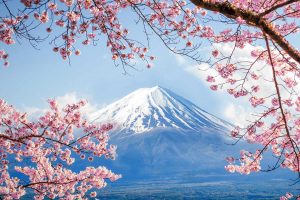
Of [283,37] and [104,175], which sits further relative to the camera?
[104,175]

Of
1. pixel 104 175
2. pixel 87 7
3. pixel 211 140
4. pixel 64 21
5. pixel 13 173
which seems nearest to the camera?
pixel 87 7

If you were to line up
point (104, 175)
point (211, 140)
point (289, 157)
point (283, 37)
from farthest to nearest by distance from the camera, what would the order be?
point (211, 140) → point (104, 175) → point (289, 157) → point (283, 37)

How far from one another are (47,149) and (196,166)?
169 metres

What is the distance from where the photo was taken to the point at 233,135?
19.2ft

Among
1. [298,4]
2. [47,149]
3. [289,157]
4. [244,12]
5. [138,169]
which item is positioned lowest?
[289,157]

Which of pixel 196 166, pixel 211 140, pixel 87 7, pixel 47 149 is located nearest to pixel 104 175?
pixel 47 149

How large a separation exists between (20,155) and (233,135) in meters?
4.63

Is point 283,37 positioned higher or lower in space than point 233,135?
higher

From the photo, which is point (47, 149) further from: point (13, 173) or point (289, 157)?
point (13, 173)

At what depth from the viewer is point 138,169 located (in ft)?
575

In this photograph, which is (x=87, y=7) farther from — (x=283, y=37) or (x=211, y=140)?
(x=211, y=140)

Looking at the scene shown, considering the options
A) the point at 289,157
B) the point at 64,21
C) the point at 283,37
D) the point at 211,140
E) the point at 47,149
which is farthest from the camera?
the point at 211,140

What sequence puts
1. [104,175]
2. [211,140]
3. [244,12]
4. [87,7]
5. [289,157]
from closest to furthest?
[244,12], [87,7], [289,157], [104,175], [211,140]

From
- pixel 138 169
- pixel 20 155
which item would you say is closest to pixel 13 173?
pixel 138 169
